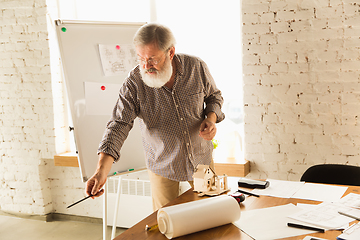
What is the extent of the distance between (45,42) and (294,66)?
2.47 metres

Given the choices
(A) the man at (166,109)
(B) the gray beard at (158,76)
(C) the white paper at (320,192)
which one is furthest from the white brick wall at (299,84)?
(B) the gray beard at (158,76)

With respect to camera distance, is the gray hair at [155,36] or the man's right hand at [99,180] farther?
the gray hair at [155,36]

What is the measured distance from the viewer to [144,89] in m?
2.05

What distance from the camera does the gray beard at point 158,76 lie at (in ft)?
6.26

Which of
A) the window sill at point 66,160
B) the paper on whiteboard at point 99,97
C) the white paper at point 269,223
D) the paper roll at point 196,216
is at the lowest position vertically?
the window sill at point 66,160

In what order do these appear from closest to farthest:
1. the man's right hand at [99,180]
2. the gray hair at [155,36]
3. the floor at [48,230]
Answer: the man's right hand at [99,180]
the gray hair at [155,36]
the floor at [48,230]

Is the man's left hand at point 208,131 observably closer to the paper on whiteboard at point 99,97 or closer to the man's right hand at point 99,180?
the man's right hand at point 99,180

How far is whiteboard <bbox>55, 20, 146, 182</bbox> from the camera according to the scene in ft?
8.91

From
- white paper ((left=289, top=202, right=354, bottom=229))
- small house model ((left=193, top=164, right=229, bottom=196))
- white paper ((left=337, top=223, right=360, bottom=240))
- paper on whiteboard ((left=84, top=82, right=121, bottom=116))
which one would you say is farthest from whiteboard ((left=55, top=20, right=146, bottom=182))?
white paper ((left=337, top=223, right=360, bottom=240))

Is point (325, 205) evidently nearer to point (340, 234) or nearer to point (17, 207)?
point (340, 234)

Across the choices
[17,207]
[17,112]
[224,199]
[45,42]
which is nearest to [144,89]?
[224,199]

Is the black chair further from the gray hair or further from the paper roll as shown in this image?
the gray hair

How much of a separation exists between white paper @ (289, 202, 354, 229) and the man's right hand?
80 centimetres

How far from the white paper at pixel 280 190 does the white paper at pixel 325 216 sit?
21 cm
